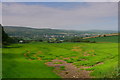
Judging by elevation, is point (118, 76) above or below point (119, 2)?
below

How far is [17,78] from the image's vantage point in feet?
53.4

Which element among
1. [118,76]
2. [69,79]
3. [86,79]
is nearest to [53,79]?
[69,79]

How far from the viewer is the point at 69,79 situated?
1727 cm

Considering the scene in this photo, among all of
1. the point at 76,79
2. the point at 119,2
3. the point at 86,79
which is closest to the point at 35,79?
the point at 76,79

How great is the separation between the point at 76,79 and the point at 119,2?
57.1ft

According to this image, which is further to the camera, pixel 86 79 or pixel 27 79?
pixel 86 79

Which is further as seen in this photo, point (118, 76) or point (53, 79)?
point (53, 79)

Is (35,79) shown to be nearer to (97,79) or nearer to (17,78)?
(17,78)

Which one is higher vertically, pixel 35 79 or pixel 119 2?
pixel 119 2

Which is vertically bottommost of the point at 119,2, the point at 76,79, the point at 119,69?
the point at 76,79

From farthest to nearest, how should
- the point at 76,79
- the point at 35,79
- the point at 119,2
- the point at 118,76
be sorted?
the point at 119,2, the point at 76,79, the point at 35,79, the point at 118,76

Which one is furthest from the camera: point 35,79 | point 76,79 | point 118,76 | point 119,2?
point 119,2

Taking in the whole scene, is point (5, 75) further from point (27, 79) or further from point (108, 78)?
point (108, 78)

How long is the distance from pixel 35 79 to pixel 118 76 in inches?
369
